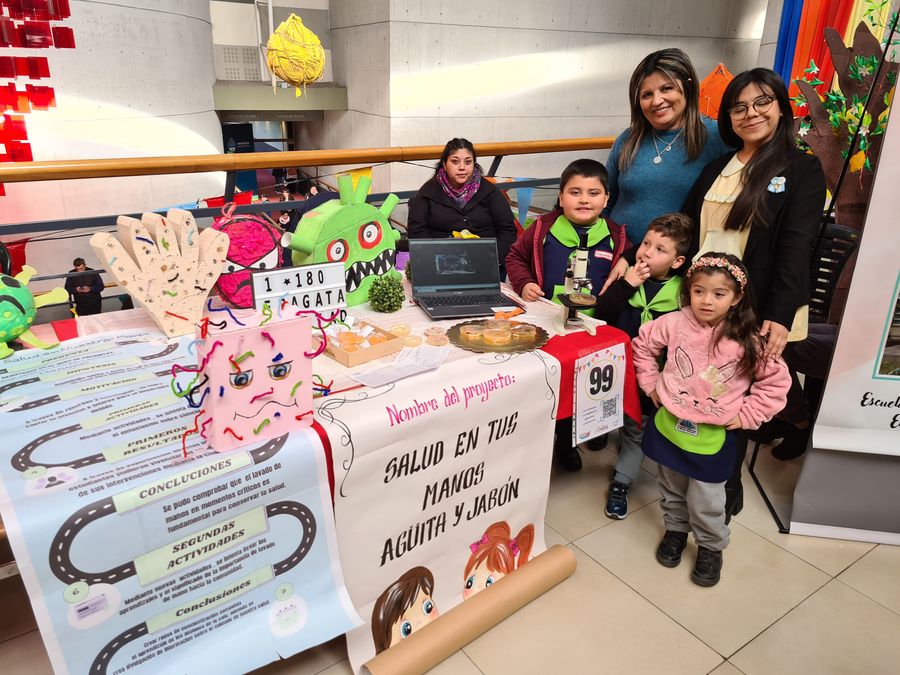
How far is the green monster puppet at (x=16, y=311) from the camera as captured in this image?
56.4 inches

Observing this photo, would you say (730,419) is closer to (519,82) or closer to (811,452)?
(811,452)

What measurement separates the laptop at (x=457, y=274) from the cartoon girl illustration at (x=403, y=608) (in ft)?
2.61

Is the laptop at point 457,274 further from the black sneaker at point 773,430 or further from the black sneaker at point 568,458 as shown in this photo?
the black sneaker at point 773,430

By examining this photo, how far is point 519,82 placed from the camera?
7.07 m

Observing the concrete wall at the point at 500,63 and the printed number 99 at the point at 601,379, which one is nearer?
the printed number 99 at the point at 601,379

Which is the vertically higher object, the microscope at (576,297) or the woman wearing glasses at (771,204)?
the woman wearing glasses at (771,204)

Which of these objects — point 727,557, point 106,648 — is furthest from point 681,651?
point 106,648

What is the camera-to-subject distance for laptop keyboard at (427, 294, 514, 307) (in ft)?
6.24

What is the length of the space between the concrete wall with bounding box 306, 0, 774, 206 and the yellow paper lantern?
6.89 feet

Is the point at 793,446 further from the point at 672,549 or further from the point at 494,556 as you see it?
the point at 494,556

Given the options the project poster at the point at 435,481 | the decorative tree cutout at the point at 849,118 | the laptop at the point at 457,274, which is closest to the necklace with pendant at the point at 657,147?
the laptop at the point at 457,274

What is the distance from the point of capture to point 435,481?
1.52 meters

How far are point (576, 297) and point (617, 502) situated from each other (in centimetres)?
88

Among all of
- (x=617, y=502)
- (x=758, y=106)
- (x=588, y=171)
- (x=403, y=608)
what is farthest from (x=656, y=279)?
(x=403, y=608)
